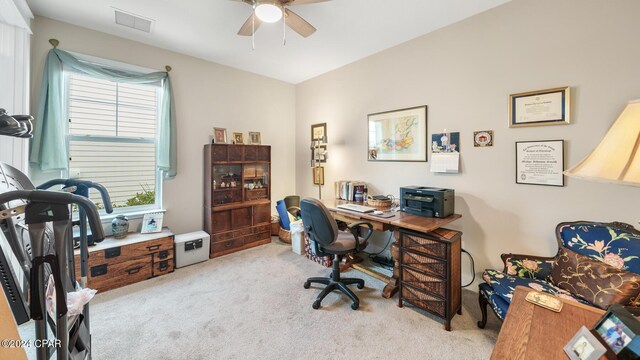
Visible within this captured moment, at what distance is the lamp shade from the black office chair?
154cm

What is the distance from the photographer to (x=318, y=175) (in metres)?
4.07

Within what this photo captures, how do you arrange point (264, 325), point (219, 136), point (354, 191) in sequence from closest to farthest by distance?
point (264, 325), point (354, 191), point (219, 136)

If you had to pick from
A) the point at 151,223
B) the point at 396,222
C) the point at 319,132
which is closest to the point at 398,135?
the point at 396,222

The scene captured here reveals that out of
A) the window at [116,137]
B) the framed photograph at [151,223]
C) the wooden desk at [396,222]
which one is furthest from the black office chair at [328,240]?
the window at [116,137]

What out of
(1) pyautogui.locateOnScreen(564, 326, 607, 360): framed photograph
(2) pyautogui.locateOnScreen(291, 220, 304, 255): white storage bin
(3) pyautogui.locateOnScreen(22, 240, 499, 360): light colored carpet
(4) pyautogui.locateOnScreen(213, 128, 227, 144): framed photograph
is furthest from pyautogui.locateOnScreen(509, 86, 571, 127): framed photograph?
(4) pyautogui.locateOnScreen(213, 128, 227, 144): framed photograph

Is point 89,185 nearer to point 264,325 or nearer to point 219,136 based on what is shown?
point 264,325

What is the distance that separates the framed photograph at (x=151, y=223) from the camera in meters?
2.93

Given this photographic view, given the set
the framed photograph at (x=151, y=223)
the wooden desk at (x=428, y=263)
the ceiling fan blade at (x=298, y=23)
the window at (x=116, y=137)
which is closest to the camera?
the wooden desk at (x=428, y=263)

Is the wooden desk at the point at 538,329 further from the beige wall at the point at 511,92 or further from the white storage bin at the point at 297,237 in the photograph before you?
the white storage bin at the point at 297,237

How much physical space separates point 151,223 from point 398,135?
10.6ft

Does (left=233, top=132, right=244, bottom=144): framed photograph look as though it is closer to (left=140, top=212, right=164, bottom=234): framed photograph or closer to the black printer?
(left=140, top=212, right=164, bottom=234): framed photograph

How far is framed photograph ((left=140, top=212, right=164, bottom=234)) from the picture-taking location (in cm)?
293

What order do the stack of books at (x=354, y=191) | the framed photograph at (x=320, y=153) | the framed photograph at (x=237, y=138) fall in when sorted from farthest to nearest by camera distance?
the framed photograph at (x=320, y=153)
the framed photograph at (x=237, y=138)
the stack of books at (x=354, y=191)

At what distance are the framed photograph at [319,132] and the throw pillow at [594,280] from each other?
303 centimetres
